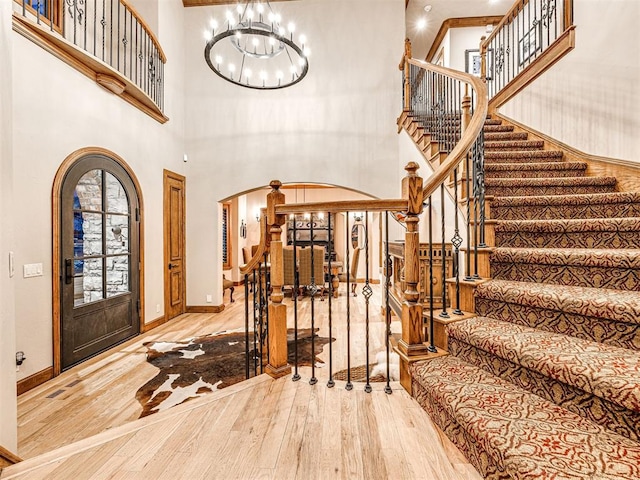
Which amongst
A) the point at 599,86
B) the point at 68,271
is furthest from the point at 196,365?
the point at 599,86

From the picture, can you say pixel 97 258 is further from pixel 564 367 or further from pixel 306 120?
pixel 564 367

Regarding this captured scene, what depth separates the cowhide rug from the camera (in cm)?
258

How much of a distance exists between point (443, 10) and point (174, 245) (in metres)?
6.89

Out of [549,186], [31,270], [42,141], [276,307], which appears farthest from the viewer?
[42,141]

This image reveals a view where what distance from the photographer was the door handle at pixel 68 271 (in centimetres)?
301

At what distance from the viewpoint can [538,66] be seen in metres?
3.61

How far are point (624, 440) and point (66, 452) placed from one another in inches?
82.4

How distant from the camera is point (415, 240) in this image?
160cm

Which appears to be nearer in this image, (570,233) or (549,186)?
(570,233)

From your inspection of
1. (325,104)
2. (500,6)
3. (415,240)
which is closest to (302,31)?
(325,104)

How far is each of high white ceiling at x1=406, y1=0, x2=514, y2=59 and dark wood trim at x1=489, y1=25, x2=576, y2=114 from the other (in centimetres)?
275

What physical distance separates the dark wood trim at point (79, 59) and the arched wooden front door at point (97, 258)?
2.99 ft

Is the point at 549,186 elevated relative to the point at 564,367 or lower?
elevated

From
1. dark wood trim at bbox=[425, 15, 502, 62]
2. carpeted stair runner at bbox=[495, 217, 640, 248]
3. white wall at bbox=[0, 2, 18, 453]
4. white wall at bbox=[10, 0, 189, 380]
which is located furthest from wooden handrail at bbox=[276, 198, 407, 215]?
dark wood trim at bbox=[425, 15, 502, 62]
